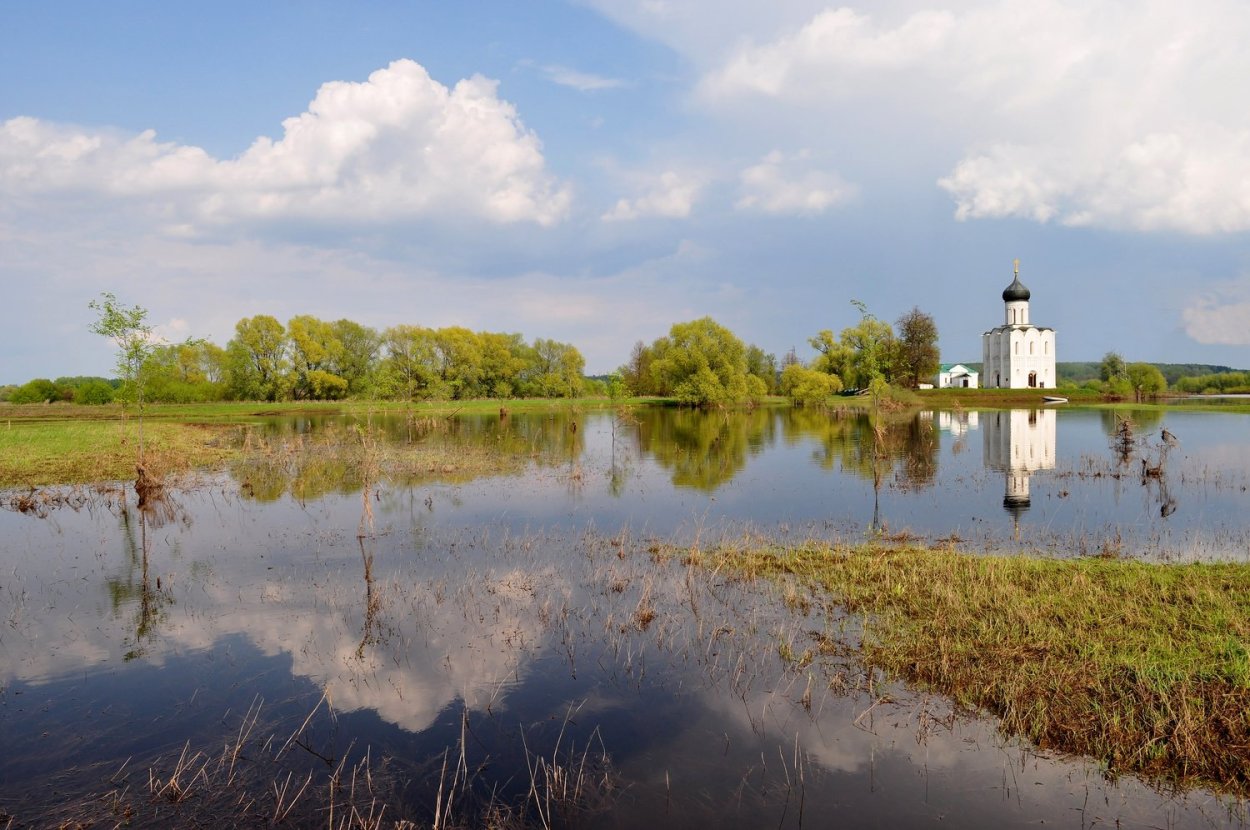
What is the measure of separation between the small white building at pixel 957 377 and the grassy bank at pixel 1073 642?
493 ft

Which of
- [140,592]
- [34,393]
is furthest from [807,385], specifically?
[34,393]

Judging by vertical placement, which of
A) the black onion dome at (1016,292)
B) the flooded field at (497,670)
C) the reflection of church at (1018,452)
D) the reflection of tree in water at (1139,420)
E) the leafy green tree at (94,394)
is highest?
the black onion dome at (1016,292)

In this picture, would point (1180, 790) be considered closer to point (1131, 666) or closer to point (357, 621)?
point (1131, 666)

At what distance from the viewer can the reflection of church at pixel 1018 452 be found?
25344mm

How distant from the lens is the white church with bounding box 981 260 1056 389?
122875mm

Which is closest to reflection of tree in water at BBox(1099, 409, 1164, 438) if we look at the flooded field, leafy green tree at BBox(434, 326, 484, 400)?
the flooded field

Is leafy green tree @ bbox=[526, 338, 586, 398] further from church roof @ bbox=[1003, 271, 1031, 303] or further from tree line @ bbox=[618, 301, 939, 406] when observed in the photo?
church roof @ bbox=[1003, 271, 1031, 303]

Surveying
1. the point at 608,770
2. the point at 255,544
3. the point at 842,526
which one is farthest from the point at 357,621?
the point at 842,526

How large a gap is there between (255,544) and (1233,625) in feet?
69.0

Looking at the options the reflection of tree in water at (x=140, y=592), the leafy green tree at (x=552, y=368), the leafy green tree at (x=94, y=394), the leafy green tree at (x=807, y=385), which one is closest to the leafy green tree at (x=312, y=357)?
the leafy green tree at (x=94, y=394)

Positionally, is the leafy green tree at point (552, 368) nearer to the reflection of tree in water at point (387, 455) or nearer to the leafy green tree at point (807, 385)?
the leafy green tree at point (807, 385)

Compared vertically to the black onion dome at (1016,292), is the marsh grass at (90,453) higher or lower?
lower

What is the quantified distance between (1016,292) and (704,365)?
2750 inches

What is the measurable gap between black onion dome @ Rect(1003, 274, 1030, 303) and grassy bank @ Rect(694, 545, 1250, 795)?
127m
